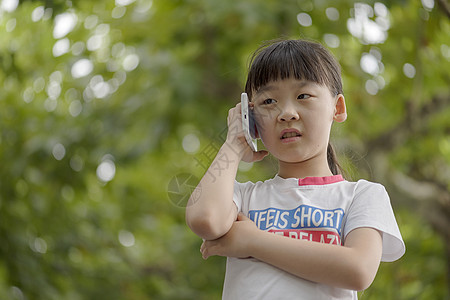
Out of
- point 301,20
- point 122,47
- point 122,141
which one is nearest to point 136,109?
point 122,141

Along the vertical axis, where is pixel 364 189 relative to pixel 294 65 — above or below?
below

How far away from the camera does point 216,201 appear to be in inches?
42.6

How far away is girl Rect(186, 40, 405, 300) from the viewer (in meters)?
1.05

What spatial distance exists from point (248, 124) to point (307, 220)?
20 centimetres

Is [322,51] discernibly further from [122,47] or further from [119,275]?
[119,275]

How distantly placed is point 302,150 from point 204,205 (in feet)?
0.70

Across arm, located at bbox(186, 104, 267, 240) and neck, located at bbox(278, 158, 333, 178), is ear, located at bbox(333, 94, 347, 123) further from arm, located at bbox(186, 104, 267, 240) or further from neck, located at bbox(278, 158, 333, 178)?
arm, located at bbox(186, 104, 267, 240)

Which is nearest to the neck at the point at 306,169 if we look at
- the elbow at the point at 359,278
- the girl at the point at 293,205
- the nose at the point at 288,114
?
the girl at the point at 293,205

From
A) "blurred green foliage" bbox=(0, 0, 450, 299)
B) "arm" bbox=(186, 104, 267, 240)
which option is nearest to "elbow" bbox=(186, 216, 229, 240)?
"arm" bbox=(186, 104, 267, 240)

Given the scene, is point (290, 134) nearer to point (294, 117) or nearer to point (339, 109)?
point (294, 117)

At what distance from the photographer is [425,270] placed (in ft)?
13.1

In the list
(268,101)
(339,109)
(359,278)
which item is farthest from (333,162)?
(359,278)

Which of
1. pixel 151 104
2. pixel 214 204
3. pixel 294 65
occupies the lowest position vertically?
pixel 151 104

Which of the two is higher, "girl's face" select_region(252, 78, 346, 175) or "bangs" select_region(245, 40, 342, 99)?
"bangs" select_region(245, 40, 342, 99)
